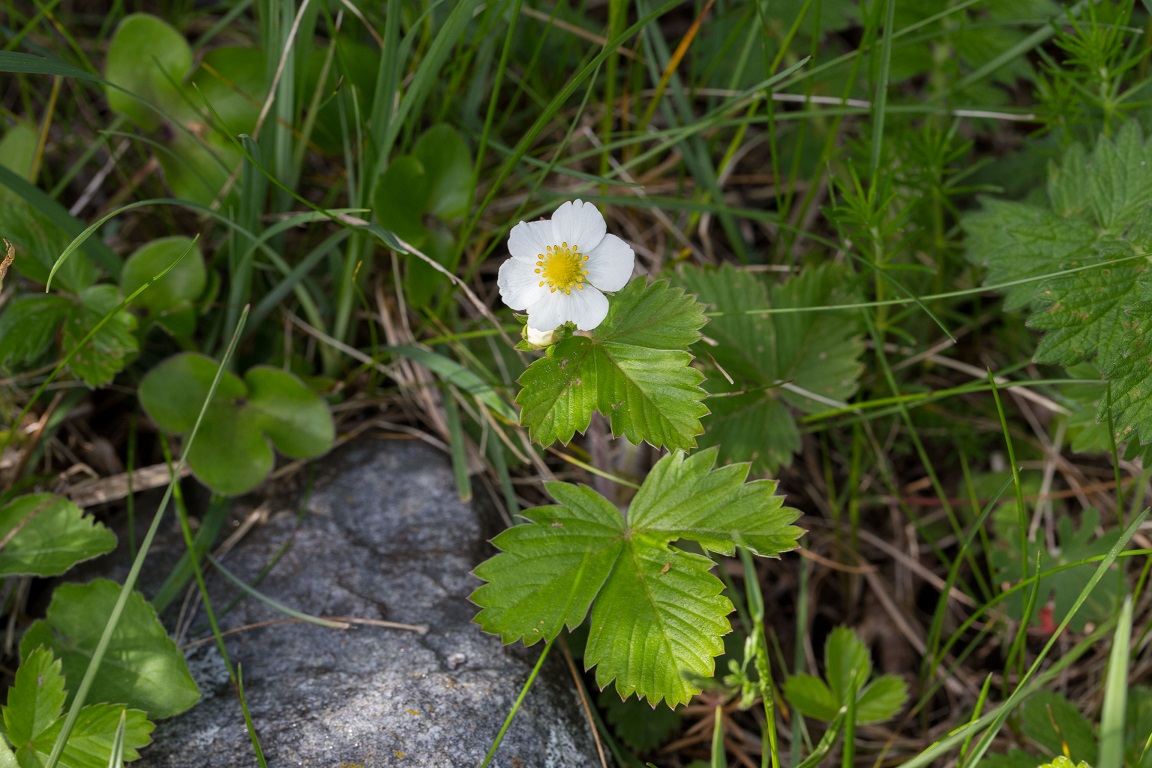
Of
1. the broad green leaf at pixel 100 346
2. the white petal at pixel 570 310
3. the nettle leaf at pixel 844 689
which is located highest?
the white petal at pixel 570 310

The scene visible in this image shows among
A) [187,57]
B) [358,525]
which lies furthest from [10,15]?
[358,525]

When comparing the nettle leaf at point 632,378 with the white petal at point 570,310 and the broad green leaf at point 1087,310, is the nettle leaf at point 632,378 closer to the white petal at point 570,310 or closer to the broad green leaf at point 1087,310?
the white petal at point 570,310

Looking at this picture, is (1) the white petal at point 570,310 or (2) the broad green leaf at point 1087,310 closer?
(1) the white petal at point 570,310

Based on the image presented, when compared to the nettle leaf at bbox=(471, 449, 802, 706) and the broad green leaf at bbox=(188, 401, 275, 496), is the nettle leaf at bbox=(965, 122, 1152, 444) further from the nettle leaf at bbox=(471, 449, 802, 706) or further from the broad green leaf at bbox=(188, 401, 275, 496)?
the broad green leaf at bbox=(188, 401, 275, 496)

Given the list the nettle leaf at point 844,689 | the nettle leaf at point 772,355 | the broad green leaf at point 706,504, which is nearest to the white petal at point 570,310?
the broad green leaf at point 706,504

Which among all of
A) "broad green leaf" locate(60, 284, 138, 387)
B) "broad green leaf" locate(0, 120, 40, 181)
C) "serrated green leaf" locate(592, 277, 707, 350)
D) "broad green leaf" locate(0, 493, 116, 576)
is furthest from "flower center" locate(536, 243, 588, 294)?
"broad green leaf" locate(0, 120, 40, 181)

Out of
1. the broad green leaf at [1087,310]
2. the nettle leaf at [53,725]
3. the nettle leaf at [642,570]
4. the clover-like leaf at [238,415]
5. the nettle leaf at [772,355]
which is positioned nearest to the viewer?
the nettle leaf at [53,725]

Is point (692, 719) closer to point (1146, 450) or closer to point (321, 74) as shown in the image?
point (1146, 450)
